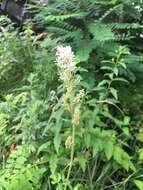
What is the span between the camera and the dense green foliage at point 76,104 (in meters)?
2.50

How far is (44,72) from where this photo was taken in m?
3.11

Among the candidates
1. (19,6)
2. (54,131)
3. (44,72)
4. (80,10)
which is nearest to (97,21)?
(80,10)

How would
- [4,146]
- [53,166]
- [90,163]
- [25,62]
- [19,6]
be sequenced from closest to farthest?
[53,166] → [90,163] → [4,146] → [25,62] → [19,6]

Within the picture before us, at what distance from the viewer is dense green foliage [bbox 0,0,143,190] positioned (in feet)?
8.21

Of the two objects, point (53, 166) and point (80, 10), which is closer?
point (53, 166)

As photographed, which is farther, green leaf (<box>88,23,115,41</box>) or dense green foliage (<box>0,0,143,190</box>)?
green leaf (<box>88,23,115,41</box>)

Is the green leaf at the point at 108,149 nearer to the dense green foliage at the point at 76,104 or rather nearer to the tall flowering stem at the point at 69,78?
the dense green foliage at the point at 76,104

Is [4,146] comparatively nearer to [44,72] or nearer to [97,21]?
[44,72]

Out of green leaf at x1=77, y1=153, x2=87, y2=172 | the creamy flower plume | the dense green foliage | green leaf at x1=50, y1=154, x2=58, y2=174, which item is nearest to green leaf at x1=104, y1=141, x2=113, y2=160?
the dense green foliage

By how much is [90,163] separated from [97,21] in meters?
0.91

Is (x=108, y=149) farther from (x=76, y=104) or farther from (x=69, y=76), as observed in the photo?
(x=69, y=76)

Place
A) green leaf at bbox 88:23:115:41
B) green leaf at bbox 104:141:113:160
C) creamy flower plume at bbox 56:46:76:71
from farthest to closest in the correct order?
green leaf at bbox 88:23:115:41, green leaf at bbox 104:141:113:160, creamy flower plume at bbox 56:46:76:71

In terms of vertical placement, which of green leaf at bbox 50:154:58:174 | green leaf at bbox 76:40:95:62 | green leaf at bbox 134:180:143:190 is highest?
green leaf at bbox 76:40:95:62

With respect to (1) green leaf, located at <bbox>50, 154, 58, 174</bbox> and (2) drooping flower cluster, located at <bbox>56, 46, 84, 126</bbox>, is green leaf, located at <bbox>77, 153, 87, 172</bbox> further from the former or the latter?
(2) drooping flower cluster, located at <bbox>56, 46, 84, 126</bbox>
